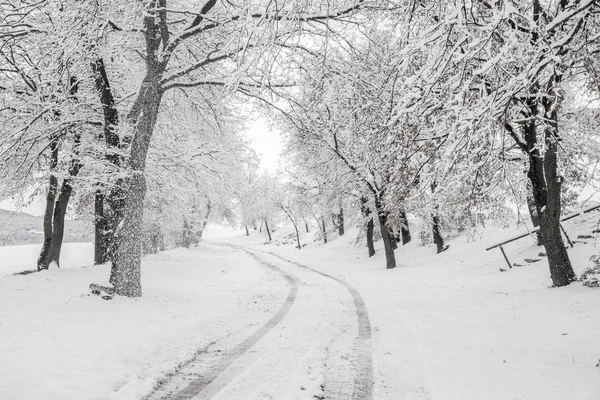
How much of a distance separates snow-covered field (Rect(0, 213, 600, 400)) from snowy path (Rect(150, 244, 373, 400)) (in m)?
0.03

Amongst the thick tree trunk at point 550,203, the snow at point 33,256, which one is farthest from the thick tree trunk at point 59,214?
the thick tree trunk at point 550,203

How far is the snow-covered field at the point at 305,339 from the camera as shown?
14.0 ft

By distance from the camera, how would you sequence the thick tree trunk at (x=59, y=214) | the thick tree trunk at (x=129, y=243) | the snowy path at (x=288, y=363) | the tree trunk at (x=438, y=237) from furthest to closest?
Result: the tree trunk at (x=438, y=237)
the thick tree trunk at (x=59, y=214)
the thick tree trunk at (x=129, y=243)
the snowy path at (x=288, y=363)

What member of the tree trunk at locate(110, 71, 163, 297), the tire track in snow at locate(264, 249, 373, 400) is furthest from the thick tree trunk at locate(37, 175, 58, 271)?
the tire track in snow at locate(264, 249, 373, 400)

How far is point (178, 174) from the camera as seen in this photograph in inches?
442

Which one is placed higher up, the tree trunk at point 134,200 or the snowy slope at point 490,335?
the tree trunk at point 134,200

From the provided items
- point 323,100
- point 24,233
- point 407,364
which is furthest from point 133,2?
point 24,233

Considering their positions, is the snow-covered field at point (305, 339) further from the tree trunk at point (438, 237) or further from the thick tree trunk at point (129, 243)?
the tree trunk at point (438, 237)

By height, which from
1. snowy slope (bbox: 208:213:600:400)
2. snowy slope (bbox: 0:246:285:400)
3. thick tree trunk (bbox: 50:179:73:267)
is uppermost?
thick tree trunk (bbox: 50:179:73:267)

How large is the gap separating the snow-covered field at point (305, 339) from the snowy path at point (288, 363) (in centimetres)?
3

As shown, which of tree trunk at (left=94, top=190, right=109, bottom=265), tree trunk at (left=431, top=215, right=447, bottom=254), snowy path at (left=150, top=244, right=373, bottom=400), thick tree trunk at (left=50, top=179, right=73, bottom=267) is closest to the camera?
snowy path at (left=150, top=244, right=373, bottom=400)

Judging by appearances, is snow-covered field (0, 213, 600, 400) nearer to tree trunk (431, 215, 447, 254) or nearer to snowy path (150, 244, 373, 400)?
snowy path (150, 244, 373, 400)

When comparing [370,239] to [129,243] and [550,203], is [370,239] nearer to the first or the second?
[550,203]

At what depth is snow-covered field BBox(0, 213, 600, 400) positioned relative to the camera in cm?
427
